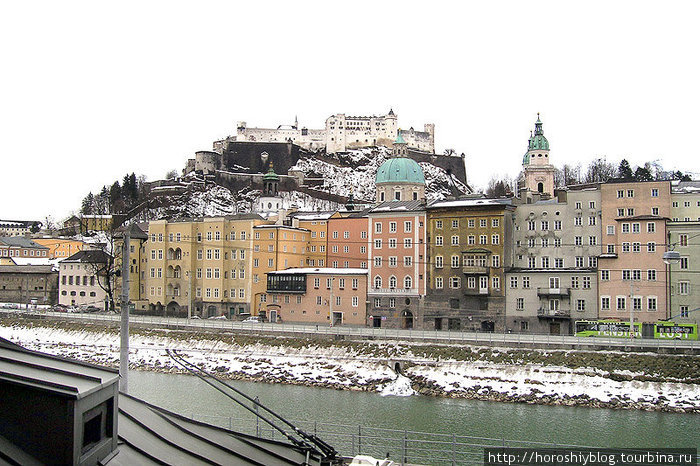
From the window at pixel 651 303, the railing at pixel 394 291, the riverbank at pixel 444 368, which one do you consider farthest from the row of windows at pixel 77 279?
the window at pixel 651 303

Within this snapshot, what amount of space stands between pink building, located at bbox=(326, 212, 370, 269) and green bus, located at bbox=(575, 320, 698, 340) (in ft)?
81.4

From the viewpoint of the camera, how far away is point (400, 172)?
94.6m

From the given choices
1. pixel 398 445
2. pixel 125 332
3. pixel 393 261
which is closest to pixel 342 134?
pixel 393 261

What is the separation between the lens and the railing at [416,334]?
43906mm

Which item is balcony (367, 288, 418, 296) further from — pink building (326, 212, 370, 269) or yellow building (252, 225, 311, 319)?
yellow building (252, 225, 311, 319)

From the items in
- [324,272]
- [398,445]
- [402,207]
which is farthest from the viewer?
[402,207]

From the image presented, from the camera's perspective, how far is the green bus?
48000mm

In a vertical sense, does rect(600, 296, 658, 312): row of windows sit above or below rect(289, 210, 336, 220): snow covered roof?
below

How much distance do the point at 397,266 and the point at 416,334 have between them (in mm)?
12500

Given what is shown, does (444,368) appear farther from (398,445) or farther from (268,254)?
(268,254)

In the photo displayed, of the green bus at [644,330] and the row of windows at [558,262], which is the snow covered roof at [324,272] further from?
the green bus at [644,330]

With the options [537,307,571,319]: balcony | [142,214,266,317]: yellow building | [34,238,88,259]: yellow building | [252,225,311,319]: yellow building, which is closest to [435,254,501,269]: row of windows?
[537,307,571,319]: balcony

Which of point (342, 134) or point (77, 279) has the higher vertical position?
point (342, 134)

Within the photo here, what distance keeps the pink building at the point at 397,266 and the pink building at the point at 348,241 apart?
21.3 ft
